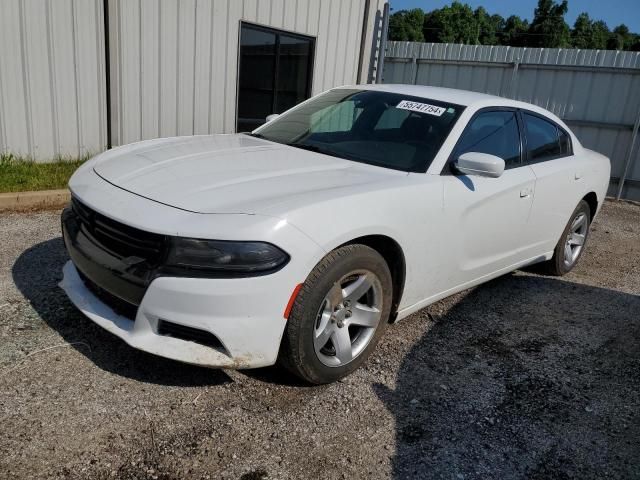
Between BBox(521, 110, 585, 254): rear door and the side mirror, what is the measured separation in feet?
3.22

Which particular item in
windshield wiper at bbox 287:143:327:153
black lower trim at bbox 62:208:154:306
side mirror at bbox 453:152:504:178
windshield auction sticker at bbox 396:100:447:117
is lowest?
black lower trim at bbox 62:208:154:306

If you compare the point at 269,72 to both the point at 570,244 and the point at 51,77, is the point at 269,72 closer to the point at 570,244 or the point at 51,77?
the point at 51,77

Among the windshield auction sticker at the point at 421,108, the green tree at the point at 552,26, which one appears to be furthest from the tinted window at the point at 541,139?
the green tree at the point at 552,26

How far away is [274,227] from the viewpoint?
2.46 metres

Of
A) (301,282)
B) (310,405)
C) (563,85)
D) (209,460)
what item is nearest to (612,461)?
(310,405)

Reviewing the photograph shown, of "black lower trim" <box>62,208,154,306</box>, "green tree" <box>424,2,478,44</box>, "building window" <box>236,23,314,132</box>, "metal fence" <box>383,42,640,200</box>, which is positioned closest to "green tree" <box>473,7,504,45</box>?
"green tree" <box>424,2,478,44</box>

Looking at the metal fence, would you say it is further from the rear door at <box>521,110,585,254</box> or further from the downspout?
the rear door at <box>521,110,585,254</box>

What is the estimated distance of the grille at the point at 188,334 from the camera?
8.27 ft

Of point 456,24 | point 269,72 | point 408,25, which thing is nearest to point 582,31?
point 456,24

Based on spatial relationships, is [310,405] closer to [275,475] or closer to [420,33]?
[275,475]

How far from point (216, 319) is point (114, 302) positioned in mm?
660

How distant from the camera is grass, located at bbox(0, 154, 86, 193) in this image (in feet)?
18.9

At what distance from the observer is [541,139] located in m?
4.47

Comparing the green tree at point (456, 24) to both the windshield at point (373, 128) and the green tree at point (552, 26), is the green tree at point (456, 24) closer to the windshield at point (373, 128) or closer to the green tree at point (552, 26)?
the green tree at point (552, 26)
